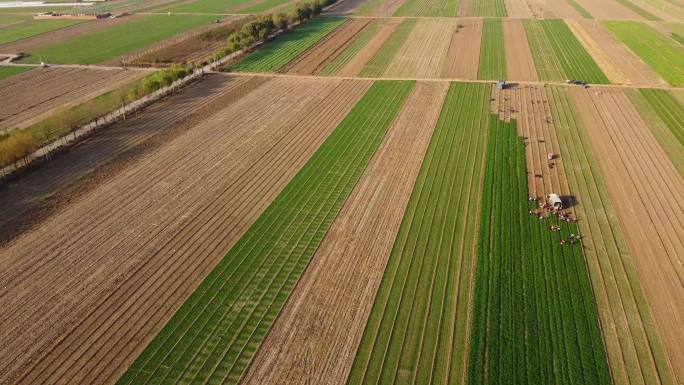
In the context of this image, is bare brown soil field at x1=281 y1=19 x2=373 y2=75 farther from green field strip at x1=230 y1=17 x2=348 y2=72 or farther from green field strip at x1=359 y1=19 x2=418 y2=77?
green field strip at x1=359 y1=19 x2=418 y2=77

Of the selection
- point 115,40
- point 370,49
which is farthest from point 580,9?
point 115,40

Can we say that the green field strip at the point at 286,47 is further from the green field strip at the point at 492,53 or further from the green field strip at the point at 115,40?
the green field strip at the point at 492,53

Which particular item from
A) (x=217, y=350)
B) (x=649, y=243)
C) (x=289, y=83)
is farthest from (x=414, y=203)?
(x=289, y=83)

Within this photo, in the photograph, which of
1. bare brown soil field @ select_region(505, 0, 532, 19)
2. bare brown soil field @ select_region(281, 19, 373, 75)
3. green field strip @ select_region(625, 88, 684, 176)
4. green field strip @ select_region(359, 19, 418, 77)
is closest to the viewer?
green field strip @ select_region(625, 88, 684, 176)

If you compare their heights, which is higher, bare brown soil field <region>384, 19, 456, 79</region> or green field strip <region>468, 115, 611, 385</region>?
bare brown soil field <region>384, 19, 456, 79</region>

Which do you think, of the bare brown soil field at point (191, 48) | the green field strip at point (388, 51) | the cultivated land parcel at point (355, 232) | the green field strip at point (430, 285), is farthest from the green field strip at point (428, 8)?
the green field strip at point (430, 285)

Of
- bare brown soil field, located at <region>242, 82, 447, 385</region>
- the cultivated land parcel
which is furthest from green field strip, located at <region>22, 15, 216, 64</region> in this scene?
bare brown soil field, located at <region>242, 82, 447, 385</region>

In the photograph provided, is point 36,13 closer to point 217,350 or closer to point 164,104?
point 164,104
